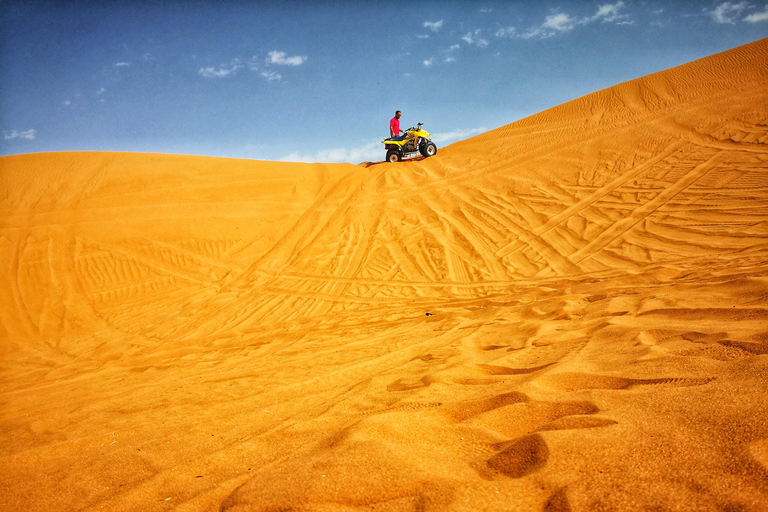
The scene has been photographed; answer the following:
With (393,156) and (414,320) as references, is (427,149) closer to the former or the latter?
(393,156)

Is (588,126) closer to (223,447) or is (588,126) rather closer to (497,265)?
(497,265)

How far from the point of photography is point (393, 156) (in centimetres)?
1584

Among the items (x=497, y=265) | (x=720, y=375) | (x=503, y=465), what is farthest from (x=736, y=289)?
(x=497, y=265)

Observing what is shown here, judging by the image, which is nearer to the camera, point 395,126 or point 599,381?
point 599,381

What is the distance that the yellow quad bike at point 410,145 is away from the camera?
1558 centimetres

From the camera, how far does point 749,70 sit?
494 inches

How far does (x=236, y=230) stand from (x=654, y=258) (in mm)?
9978

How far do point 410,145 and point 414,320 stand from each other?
35.3 ft

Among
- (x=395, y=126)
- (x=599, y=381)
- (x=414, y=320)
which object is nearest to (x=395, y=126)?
(x=395, y=126)

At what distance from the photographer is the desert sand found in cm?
184

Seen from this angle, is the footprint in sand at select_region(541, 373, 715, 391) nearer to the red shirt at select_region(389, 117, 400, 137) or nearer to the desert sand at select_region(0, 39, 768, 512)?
the desert sand at select_region(0, 39, 768, 512)

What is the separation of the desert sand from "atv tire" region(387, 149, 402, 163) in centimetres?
137

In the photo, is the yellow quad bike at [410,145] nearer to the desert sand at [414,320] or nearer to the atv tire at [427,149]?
the atv tire at [427,149]

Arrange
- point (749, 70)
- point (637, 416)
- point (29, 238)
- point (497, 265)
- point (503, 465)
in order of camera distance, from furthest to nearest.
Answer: point (749, 70)
point (29, 238)
point (497, 265)
point (637, 416)
point (503, 465)
